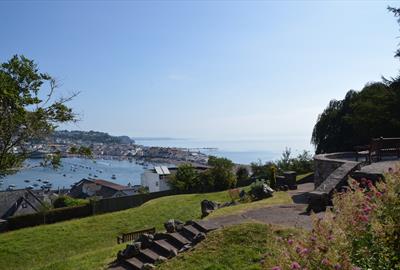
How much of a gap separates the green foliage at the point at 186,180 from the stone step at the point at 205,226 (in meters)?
22.5

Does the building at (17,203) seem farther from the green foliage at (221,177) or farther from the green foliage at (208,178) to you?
the green foliage at (221,177)

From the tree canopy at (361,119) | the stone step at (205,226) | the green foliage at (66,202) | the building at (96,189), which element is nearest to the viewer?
the stone step at (205,226)

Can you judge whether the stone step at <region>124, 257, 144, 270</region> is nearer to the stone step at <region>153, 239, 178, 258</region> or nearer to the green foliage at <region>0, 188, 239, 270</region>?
the stone step at <region>153, 239, 178, 258</region>

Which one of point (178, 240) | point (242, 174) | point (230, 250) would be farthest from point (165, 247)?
point (242, 174)

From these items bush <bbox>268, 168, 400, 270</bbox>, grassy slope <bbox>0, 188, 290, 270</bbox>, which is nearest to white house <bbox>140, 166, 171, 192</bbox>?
grassy slope <bbox>0, 188, 290, 270</bbox>

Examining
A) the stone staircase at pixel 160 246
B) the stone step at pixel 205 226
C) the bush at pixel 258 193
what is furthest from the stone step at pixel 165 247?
the bush at pixel 258 193

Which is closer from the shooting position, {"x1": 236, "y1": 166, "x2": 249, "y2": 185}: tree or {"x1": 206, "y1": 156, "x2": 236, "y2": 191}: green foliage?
{"x1": 206, "y1": 156, "x2": 236, "y2": 191}: green foliage

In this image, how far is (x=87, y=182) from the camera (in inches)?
2269

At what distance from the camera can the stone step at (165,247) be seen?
8.74m

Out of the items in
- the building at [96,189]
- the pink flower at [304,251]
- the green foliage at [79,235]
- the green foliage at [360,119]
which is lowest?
the building at [96,189]

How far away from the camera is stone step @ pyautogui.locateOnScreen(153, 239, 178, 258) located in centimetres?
874

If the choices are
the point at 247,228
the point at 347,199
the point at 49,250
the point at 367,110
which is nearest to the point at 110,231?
the point at 49,250

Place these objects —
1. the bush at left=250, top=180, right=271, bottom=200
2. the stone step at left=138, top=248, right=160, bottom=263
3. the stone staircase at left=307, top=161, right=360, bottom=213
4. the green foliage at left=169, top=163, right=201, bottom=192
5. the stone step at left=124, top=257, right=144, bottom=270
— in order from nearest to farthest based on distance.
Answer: the stone step at left=124, top=257, right=144, bottom=270
the stone step at left=138, top=248, right=160, bottom=263
the stone staircase at left=307, top=161, right=360, bottom=213
the bush at left=250, top=180, right=271, bottom=200
the green foliage at left=169, top=163, right=201, bottom=192

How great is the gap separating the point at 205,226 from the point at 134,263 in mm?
1971
